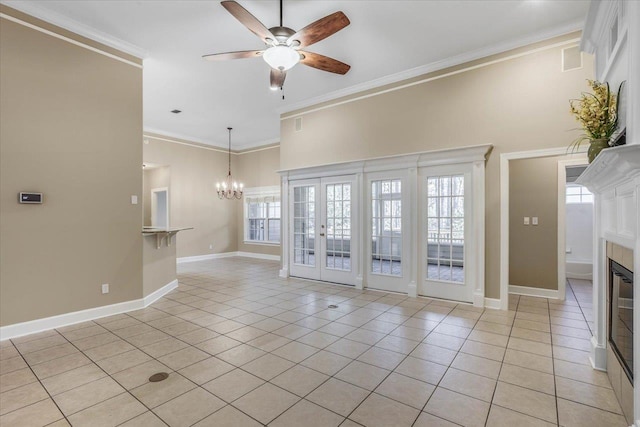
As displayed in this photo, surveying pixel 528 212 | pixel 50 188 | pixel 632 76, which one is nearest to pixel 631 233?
pixel 632 76

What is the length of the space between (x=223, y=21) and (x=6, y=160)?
2.80 metres

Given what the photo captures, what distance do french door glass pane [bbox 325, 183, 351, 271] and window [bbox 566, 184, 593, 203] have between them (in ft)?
16.1

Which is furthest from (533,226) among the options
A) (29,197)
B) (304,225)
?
(29,197)

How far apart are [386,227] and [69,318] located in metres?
4.54

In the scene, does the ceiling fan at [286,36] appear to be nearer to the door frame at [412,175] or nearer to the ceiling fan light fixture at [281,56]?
the ceiling fan light fixture at [281,56]

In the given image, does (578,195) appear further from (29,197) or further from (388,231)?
(29,197)

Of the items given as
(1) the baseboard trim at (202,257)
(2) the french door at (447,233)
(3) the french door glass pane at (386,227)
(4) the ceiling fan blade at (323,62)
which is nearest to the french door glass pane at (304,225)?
(3) the french door glass pane at (386,227)

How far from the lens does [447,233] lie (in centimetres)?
467

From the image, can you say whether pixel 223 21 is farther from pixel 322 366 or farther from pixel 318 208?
pixel 322 366

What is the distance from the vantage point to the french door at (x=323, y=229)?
18.7ft

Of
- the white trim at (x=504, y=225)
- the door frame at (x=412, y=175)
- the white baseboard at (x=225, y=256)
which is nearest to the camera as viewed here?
the white trim at (x=504, y=225)

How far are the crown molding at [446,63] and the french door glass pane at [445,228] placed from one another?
168 cm

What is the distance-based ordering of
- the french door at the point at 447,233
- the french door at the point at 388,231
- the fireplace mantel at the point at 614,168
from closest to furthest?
1. the fireplace mantel at the point at 614,168
2. the french door at the point at 447,233
3. the french door at the point at 388,231

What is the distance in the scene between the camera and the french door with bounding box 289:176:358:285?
5691mm
